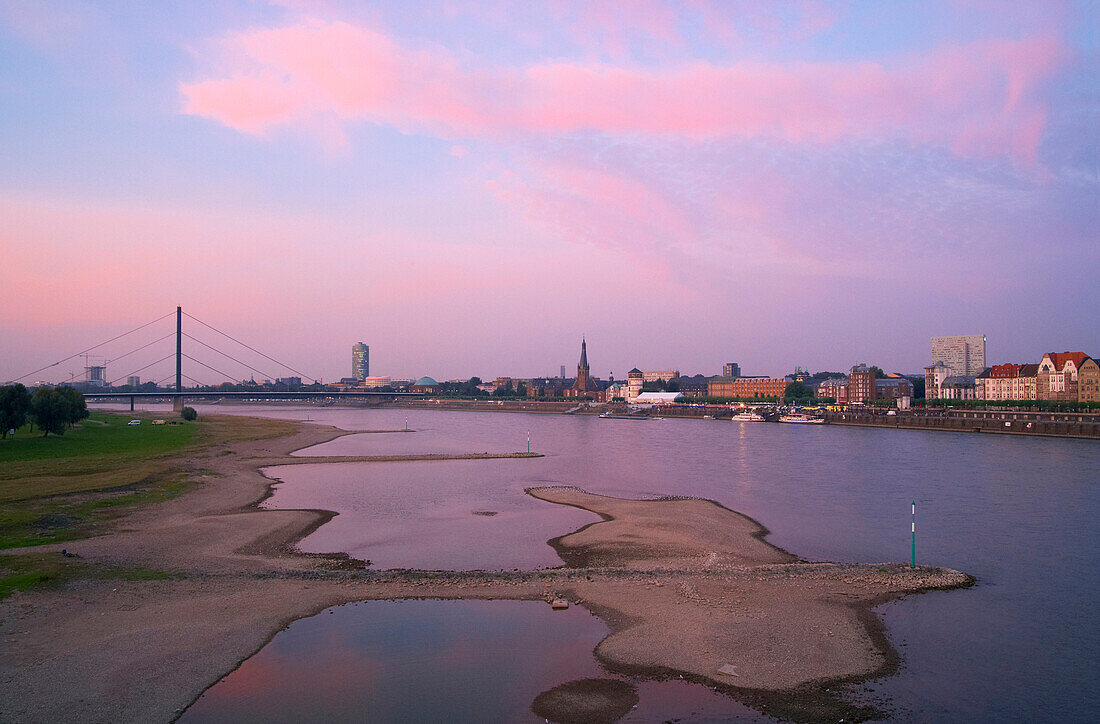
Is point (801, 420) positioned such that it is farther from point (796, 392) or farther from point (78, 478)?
point (78, 478)

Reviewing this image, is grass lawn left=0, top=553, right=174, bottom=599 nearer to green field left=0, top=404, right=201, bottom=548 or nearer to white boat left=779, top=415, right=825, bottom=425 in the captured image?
green field left=0, top=404, right=201, bottom=548

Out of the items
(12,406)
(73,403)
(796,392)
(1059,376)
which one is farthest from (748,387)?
(12,406)

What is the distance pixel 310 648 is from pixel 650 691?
558cm

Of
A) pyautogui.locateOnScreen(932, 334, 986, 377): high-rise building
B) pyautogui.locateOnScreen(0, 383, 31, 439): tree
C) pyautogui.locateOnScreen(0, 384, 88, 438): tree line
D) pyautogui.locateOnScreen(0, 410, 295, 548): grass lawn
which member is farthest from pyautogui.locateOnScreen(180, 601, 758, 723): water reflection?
pyautogui.locateOnScreen(932, 334, 986, 377): high-rise building

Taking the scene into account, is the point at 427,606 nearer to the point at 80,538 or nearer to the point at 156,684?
the point at 156,684

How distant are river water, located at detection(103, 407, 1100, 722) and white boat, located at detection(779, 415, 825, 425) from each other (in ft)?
124

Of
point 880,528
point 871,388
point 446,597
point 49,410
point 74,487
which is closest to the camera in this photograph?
point 446,597

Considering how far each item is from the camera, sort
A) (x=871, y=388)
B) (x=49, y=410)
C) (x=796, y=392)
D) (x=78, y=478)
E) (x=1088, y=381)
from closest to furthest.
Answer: (x=78, y=478) → (x=49, y=410) → (x=1088, y=381) → (x=871, y=388) → (x=796, y=392)

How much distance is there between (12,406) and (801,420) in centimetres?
8275

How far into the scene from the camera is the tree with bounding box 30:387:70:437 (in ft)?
129

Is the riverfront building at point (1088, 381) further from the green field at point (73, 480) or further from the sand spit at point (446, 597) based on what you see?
the green field at point (73, 480)

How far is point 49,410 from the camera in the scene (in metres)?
39.6

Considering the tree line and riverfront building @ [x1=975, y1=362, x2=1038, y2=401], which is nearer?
the tree line

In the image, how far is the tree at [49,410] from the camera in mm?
39438
